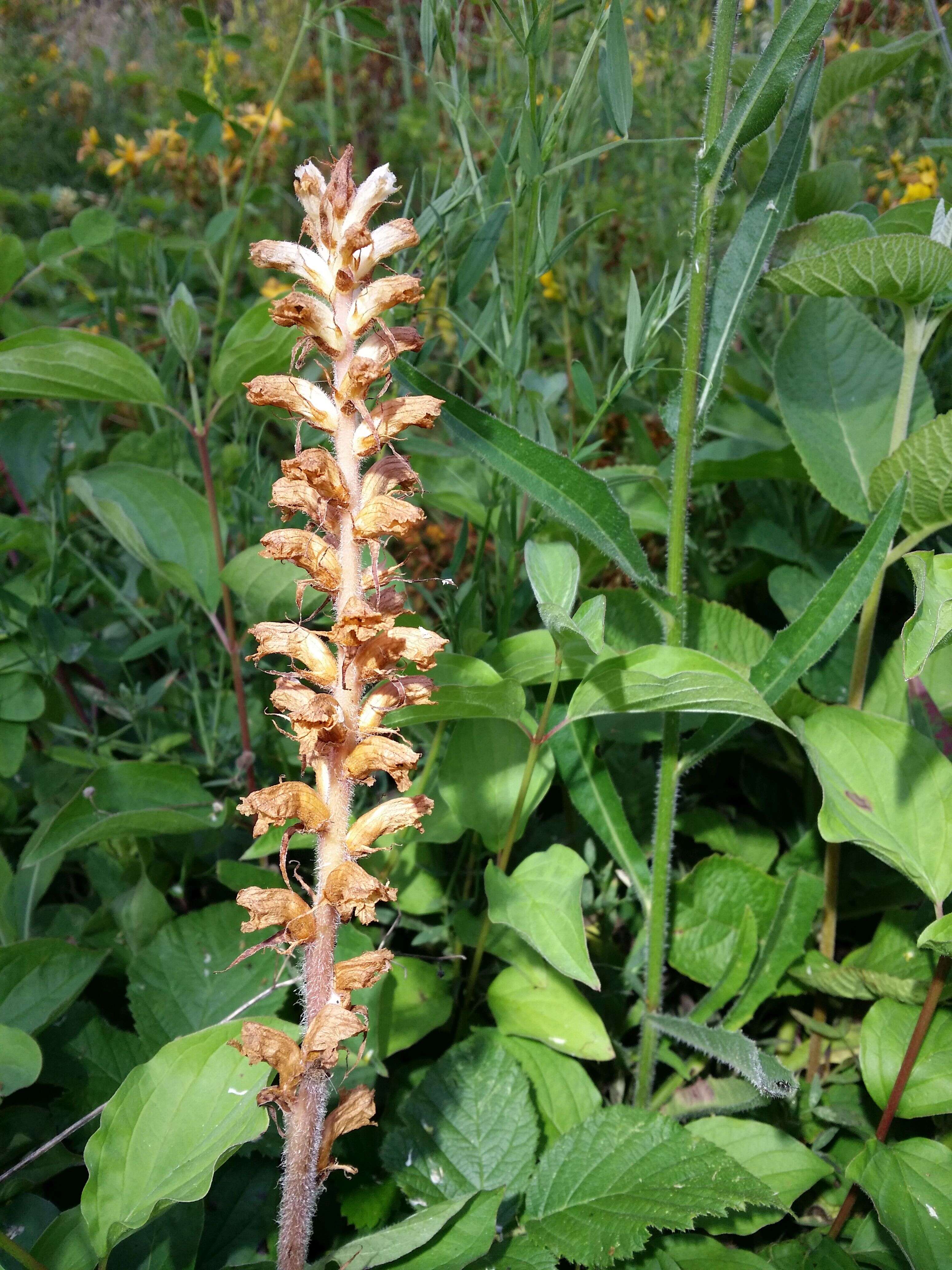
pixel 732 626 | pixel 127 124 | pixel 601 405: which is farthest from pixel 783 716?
pixel 127 124

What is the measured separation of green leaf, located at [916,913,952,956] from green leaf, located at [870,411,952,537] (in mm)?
527

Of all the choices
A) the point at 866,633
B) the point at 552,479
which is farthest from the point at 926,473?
the point at 552,479

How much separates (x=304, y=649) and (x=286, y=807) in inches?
6.0

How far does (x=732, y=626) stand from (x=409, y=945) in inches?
28.9

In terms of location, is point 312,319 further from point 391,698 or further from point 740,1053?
point 740,1053

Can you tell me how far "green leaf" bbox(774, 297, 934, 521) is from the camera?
158 centimetres

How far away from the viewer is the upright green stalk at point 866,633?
4.68ft

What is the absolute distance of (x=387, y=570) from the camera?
99cm

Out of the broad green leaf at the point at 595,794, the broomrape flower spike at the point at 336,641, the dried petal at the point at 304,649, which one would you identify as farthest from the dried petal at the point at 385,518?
the broad green leaf at the point at 595,794

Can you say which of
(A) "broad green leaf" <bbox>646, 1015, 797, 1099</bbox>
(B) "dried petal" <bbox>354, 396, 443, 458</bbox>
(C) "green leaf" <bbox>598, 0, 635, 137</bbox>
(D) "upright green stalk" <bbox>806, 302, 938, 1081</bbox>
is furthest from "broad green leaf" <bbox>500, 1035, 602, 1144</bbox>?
(C) "green leaf" <bbox>598, 0, 635, 137</bbox>

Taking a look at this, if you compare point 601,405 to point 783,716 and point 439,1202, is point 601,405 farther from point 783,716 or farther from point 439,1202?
point 439,1202

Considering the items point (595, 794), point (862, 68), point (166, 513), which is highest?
point (862, 68)

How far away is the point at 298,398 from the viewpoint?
926 millimetres

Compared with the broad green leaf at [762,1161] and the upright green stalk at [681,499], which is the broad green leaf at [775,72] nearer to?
the upright green stalk at [681,499]
